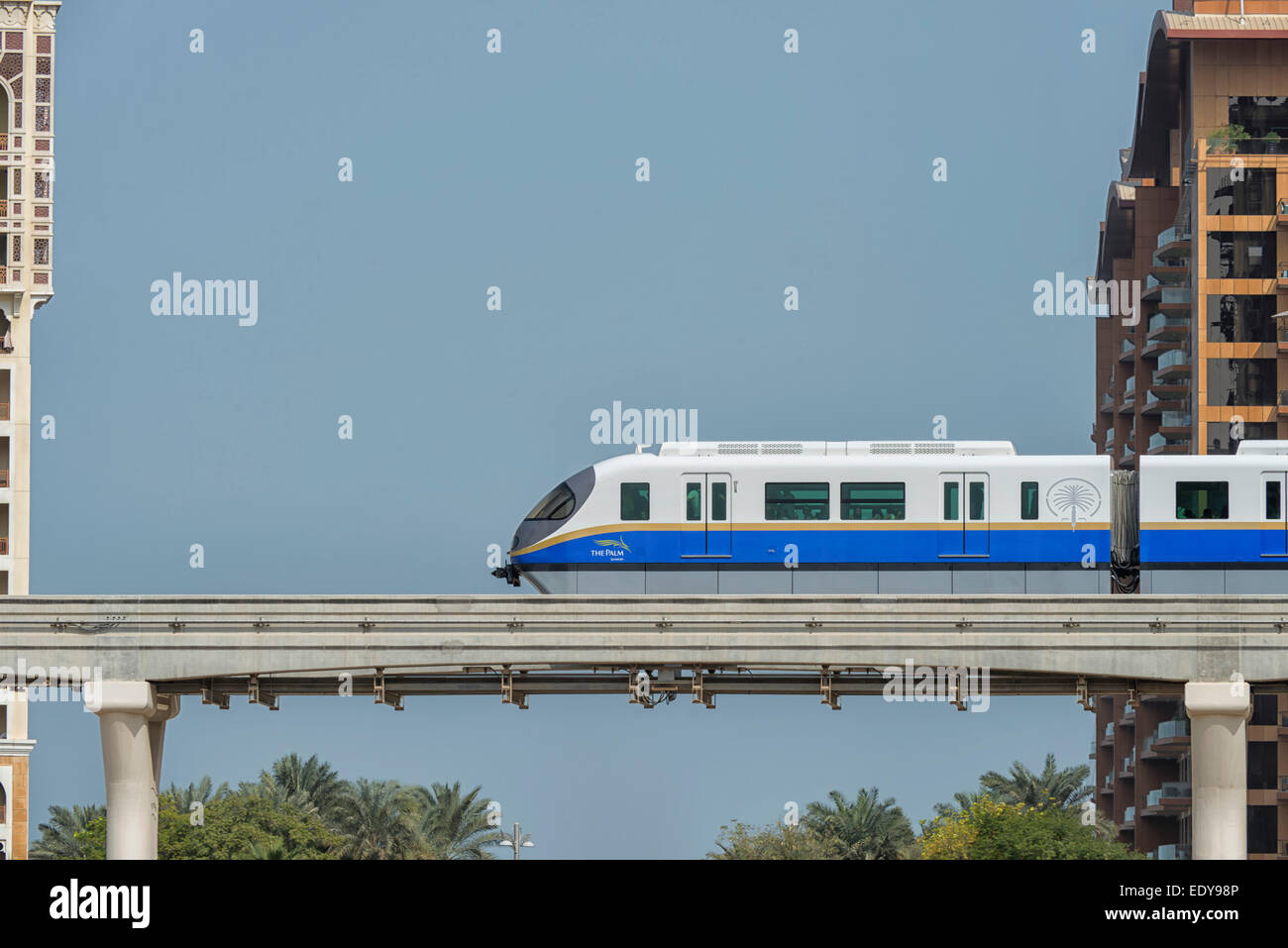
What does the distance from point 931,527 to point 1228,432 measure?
51.8 m

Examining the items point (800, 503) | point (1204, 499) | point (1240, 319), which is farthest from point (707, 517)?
point (1240, 319)

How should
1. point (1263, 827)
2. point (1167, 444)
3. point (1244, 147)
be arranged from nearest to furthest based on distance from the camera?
1. point (1263, 827)
2. point (1244, 147)
3. point (1167, 444)

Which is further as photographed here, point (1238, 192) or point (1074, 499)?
point (1238, 192)

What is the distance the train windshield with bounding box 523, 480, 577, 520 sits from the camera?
48.0 metres

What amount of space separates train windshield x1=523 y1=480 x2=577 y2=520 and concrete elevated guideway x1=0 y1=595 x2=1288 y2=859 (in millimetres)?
3724

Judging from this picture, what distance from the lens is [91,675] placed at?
44.7 meters

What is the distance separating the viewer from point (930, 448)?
4800 centimetres

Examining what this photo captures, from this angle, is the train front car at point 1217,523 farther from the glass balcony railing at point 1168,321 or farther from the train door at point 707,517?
the glass balcony railing at point 1168,321

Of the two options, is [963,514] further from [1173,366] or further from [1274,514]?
[1173,366]

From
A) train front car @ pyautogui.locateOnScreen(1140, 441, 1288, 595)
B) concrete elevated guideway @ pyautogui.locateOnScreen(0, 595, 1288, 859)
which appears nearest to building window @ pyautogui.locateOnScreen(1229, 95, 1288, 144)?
train front car @ pyautogui.locateOnScreen(1140, 441, 1288, 595)

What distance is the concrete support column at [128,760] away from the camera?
4450cm
